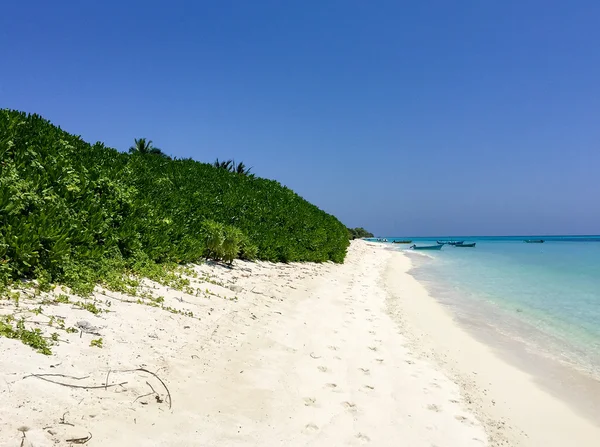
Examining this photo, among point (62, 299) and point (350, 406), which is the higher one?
point (62, 299)

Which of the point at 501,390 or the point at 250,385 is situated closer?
the point at 250,385

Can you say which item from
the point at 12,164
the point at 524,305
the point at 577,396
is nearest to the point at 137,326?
the point at 12,164

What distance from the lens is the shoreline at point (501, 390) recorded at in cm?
421

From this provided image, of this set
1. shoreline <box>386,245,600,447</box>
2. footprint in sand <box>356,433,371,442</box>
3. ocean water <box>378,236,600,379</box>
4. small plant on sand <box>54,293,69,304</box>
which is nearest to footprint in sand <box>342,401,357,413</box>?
footprint in sand <box>356,433,371,442</box>

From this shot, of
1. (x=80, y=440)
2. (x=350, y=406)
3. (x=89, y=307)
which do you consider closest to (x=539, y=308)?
(x=350, y=406)

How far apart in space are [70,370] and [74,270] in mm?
2478

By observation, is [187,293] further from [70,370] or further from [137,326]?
[70,370]

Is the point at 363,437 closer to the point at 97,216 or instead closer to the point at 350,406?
the point at 350,406

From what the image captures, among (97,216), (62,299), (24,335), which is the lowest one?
(24,335)

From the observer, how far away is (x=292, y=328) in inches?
266

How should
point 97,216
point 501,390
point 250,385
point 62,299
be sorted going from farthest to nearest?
point 97,216
point 501,390
point 62,299
point 250,385

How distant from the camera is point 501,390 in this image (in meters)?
5.29

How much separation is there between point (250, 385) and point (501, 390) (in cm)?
353

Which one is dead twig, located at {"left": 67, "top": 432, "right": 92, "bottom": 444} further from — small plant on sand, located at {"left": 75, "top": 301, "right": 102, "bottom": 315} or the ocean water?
the ocean water
